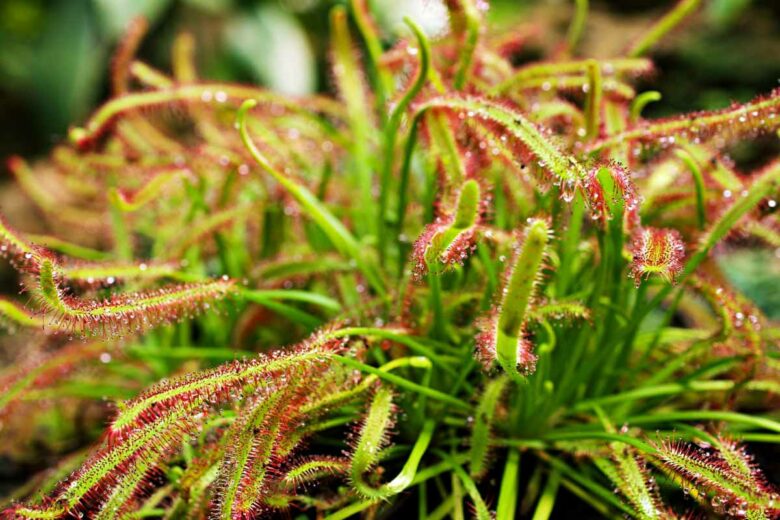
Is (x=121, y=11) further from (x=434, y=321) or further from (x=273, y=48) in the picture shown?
(x=434, y=321)

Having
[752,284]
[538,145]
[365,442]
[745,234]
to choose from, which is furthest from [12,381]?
[752,284]

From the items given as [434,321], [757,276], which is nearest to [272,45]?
[757,276]

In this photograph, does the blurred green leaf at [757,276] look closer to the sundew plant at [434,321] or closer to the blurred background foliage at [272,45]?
the sundew plant at [434,321]

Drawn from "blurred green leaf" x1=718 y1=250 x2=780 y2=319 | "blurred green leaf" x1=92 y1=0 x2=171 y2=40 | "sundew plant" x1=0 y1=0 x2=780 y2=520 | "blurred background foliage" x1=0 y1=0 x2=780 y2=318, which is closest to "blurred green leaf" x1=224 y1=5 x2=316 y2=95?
"blurred background foliage" x1=0 y1=0 x2=780 y2=318

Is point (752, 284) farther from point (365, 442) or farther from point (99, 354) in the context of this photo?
point (99, 354)

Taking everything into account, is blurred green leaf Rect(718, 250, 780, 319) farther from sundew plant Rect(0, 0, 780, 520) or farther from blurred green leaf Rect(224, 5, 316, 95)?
blurred green leaf Rect(224, 5, 316, 95)

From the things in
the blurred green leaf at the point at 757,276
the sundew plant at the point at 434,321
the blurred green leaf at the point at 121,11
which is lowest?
the blurred green leaf at the point at 757,276

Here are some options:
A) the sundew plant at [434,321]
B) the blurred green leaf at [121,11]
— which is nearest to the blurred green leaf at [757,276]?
the sundew plant at [434,321]
